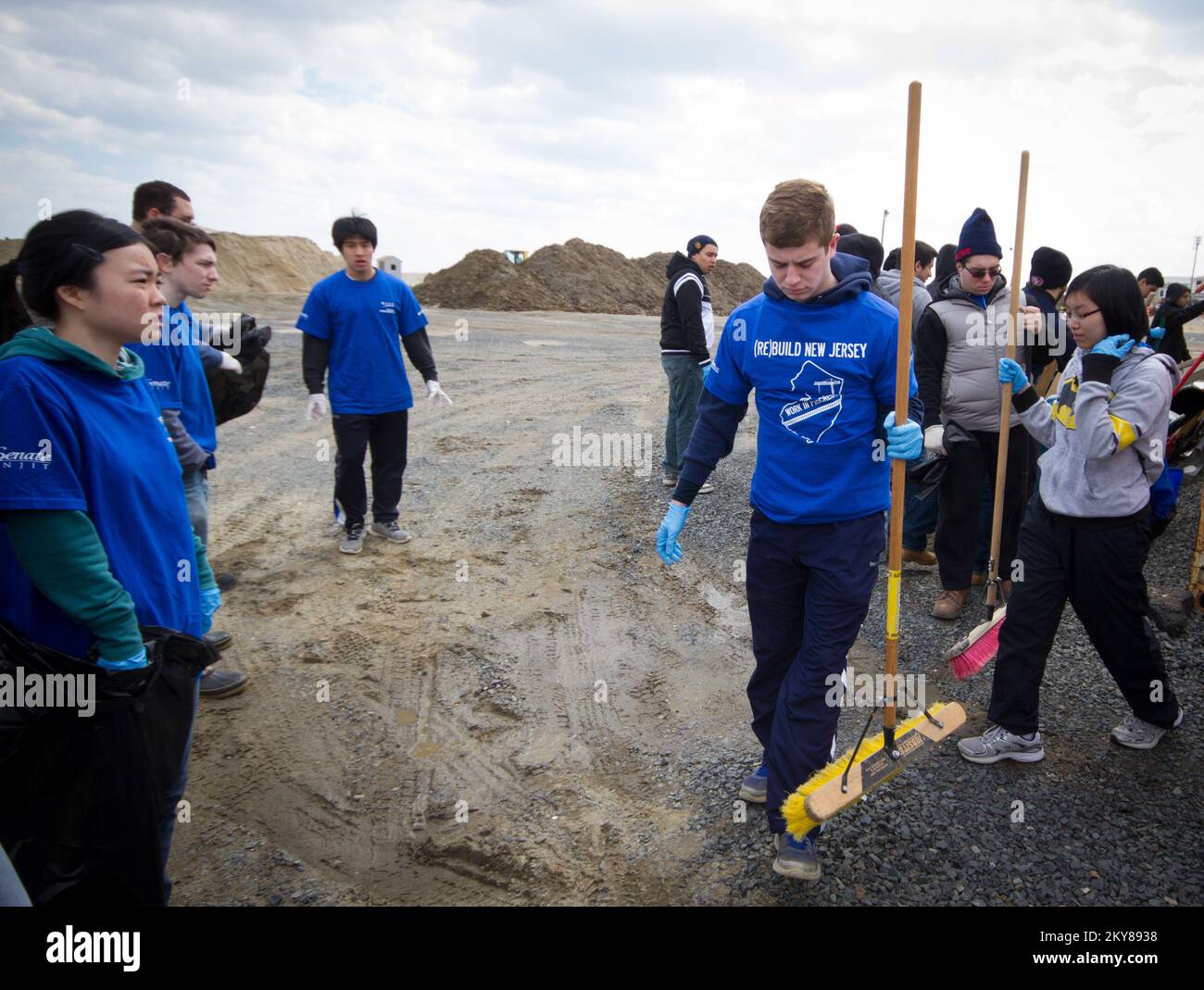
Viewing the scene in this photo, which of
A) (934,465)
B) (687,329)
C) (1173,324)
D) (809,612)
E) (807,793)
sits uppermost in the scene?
(1173,324)

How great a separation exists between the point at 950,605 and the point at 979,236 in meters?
2.24

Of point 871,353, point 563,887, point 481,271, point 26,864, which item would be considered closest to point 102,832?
point 26,864

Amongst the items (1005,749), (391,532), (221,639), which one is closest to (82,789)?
(221,639)

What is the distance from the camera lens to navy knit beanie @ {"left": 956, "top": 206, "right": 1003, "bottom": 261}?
4.50 meters

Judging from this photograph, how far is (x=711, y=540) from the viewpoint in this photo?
6.38 metres

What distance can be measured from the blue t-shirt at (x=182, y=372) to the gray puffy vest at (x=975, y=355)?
4.26 metres

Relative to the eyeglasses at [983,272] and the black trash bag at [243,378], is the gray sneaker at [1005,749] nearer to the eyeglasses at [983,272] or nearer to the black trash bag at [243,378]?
the eyeglasses at [983,272]

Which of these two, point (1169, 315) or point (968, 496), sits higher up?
point (1169, 315)

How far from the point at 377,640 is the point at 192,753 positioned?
1254 mm

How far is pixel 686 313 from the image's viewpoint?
6898 millimetres

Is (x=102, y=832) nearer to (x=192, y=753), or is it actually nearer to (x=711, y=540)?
(x=192, y=753)

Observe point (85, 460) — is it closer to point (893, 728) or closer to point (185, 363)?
point (185, 363)

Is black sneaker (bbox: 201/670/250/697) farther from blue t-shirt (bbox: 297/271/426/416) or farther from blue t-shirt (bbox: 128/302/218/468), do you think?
blue t-shirt (bbox: 297/271/426/416)

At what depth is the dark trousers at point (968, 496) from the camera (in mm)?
4898
